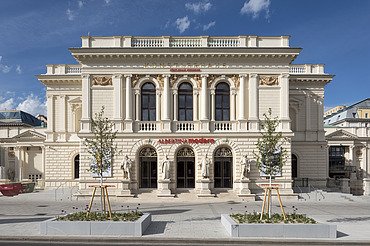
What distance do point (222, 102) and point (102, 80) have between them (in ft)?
39.6

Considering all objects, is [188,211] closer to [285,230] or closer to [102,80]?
[285,230]

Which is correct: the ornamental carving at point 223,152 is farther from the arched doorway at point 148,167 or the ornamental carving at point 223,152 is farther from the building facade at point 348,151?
the building facade at point 348,151

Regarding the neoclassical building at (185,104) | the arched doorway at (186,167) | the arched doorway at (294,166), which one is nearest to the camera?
the neoclassical building at (185,104)

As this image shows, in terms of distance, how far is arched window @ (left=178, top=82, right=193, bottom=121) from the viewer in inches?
1420

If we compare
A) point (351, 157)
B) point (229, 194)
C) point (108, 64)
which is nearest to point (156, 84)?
point (108, 64)

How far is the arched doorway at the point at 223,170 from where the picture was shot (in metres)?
35.3

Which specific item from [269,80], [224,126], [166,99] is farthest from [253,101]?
[166,99]

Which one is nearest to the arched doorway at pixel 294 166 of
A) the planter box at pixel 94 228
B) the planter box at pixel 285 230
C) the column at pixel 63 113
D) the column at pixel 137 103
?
the column at pixel 137 103

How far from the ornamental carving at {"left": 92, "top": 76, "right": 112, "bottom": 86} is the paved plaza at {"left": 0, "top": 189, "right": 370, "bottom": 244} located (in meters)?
11.2

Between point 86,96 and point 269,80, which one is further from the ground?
point 269,80

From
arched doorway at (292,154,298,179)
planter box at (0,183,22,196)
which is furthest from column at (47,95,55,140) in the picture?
arched doorway at (292,154,298,179)

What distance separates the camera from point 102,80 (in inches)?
1398

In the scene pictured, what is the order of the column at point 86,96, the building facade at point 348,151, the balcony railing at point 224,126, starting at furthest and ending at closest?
the building facade at point 348,151 < the balcony railing at point 224,126 < the column at point 86,96

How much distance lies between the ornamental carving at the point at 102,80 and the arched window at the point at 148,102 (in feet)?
11.0
